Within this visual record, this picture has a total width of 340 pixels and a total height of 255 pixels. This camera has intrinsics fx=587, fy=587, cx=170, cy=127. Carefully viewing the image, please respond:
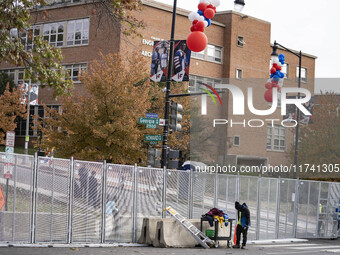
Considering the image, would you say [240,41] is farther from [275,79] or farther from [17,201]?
[17,201]

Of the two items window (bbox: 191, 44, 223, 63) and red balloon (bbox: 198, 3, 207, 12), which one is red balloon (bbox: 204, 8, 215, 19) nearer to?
red balloon (bbox: 198, 3, 207, 12)

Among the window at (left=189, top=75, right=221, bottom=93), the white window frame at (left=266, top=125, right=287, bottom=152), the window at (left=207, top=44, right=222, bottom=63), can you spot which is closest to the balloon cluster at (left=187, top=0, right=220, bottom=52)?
the white window frame at (left=266, top=125, right=287, bottom=152)

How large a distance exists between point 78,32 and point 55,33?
2.70 metres

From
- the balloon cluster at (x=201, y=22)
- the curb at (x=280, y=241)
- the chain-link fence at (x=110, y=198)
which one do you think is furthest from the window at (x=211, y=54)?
the balloon cluster at (x=201, y=22)

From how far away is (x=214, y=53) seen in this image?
55.3 metres

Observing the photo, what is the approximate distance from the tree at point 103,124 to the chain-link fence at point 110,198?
8.02 m

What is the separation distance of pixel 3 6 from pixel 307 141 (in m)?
29.1

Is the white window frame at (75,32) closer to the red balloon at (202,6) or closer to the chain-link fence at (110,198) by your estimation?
the chain-link fence at (110,198)

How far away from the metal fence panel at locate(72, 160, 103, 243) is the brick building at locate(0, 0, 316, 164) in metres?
27.7

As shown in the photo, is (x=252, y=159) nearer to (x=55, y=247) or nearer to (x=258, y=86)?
(x=258, y=86)

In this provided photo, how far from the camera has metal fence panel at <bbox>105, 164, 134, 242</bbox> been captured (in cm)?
1744

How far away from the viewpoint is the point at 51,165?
51.6 feet

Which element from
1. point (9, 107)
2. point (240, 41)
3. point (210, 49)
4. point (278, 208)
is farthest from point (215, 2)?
point (240, 41)

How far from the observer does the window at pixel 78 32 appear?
49.8 meters
